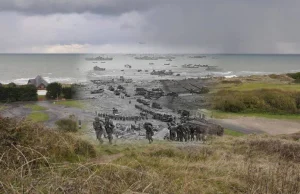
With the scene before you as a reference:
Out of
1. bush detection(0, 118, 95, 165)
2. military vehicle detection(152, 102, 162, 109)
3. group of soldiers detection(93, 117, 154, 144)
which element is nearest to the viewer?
bush detection(0, 118, 95, 165)

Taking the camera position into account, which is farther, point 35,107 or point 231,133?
point 231,133

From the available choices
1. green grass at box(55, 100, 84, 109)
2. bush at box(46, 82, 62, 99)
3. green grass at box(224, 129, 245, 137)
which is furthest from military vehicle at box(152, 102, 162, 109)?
bush at box(46, 82, 62, 99)

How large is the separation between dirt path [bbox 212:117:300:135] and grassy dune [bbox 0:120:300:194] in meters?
5.70

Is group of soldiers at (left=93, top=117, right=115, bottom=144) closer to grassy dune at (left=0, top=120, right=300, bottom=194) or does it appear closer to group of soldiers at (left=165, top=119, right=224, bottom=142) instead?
grassy dune at (left=0, top=120, right=300, bottom=194)

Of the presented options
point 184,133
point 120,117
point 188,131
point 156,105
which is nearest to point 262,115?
point 188,131

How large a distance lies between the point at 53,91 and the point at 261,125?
11.8 metres

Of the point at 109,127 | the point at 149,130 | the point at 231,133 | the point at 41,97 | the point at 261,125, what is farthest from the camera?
the point at 261,125

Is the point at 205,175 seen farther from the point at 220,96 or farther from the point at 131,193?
the point at 220,96

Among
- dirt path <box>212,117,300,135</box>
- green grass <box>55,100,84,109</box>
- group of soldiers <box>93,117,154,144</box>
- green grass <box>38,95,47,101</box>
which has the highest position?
green grass <box>38,95,47,101</box>

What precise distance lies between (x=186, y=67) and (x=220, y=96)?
173 inches

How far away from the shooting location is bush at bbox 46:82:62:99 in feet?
58.0

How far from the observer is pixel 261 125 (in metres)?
20.7

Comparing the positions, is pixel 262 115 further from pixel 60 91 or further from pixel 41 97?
pixel 41 97

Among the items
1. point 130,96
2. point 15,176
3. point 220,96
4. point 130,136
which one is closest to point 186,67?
point 220,96
